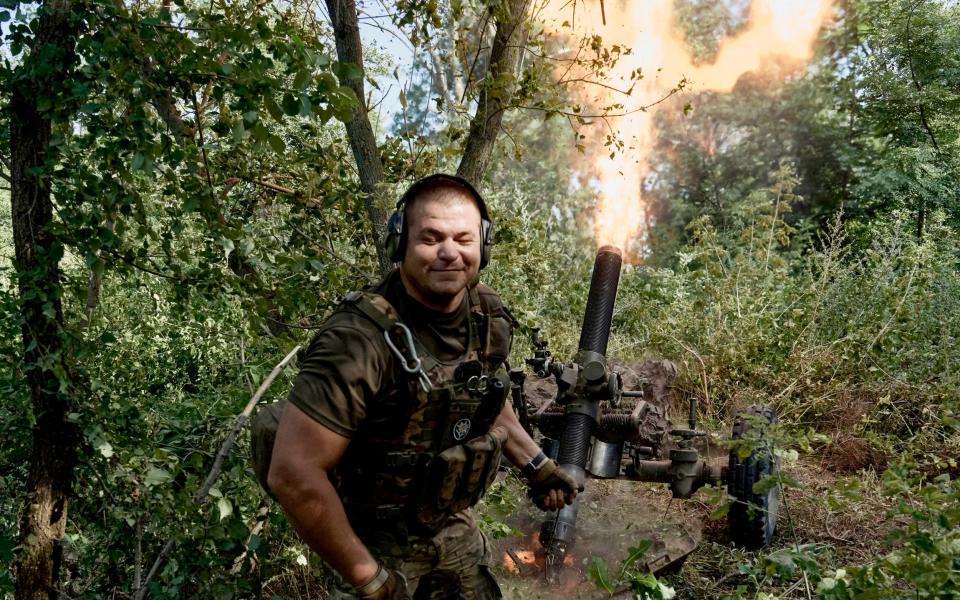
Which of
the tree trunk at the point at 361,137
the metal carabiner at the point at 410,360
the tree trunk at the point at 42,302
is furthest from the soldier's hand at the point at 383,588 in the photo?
the tree trunk at the point at 361,137

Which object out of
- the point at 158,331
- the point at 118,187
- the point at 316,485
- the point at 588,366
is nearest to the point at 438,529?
the point at 316,485

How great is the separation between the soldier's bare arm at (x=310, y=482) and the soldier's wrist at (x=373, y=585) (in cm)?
8

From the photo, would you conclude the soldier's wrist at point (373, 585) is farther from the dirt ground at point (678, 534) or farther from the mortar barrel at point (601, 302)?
the mortar barrel at point (601, 302)

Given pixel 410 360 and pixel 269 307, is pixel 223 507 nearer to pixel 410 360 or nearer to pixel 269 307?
pixel 269 307

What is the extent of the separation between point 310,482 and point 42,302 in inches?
69.2

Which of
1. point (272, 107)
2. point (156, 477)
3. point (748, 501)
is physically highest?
point (272, 107)

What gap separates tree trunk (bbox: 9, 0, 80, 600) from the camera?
9.43 ft

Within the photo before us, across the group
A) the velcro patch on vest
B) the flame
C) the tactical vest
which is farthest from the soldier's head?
the flame

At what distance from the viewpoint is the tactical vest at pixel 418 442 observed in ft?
7.75

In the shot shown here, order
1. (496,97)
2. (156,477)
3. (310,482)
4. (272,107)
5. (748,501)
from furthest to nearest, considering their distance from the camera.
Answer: (748,501)
(496,97)
(156,477)
(272,107)
(310,482)

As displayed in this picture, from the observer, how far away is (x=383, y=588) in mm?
2246

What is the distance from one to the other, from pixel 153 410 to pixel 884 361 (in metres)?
6.92

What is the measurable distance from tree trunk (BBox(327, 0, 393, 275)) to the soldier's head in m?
2.17

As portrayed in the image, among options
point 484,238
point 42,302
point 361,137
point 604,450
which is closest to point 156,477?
point 42,302
